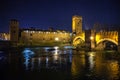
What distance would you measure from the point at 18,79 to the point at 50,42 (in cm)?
9432

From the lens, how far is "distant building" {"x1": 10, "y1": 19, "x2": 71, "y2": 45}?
102m

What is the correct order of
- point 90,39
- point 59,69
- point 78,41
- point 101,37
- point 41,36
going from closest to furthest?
1. point 59,69
2. point 101,37
3. point 90,39
4. point 78,41
5. point 41,36

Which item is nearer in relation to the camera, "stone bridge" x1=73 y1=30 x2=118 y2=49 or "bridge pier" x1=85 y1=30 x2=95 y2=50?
"stone bridge" x1=73 y1=30 x2=118 y2=49

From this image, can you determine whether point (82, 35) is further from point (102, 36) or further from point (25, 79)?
point (25, 79)

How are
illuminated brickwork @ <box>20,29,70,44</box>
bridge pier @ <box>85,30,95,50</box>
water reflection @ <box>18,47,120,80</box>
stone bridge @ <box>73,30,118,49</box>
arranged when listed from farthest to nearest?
illuminated brickwork @ <box>20,29,70,44</box> < bridge pier @ <box>85,30,95,50</box> < stone bridge @ <box>73,30,118,49</box> < water reflection @ <box>18,47,120,80</box>

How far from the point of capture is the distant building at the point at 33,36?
102 m

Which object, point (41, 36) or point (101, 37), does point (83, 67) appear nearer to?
point (101, 37)

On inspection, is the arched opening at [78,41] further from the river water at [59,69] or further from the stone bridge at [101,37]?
the river water at [59,69]

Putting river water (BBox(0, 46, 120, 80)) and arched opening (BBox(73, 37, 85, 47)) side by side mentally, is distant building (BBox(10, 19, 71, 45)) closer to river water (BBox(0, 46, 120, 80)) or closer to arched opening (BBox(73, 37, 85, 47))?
arched opening (BBox(73, 37, 85, 47))

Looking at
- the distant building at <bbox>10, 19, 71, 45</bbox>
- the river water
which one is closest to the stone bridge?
the river water

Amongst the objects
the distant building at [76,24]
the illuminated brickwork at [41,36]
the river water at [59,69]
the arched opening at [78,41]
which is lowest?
the river water at [59,69]

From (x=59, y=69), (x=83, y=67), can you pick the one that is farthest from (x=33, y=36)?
(x=59, y=69)

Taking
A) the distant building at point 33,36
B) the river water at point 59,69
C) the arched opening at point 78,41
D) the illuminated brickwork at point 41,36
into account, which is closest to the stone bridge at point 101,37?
the arched opening at point 78,41

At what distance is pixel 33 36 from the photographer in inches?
4493
